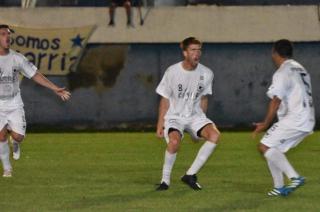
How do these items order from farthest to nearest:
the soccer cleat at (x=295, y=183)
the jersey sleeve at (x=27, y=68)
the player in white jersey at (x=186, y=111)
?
the jersey sleeve at (x=27, y=68)
the player in white jersey at (x=186, y=111)
the soccer cleat at (x=295, y=183)

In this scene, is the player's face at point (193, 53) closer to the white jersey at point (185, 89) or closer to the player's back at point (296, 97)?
the white jersey at point (185, 89)

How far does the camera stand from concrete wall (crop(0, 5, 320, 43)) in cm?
2858

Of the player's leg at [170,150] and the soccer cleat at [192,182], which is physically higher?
the player's leg at [170,150]

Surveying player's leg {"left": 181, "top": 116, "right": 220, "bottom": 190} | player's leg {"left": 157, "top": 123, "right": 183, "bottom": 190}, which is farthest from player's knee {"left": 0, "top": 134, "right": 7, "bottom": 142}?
player's leg {"left": 181, "top": 116, "right": 220, "bottom": 190}

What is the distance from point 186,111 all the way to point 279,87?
5.41ft

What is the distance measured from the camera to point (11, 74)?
599 inches

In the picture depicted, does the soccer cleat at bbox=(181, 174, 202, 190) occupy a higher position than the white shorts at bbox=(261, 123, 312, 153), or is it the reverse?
the white shorts at bbox=(261, 123, 312, 153)

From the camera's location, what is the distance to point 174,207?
11711mm

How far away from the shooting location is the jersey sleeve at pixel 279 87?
1247 cm

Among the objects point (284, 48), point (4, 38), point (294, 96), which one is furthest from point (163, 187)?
point (4, 38)

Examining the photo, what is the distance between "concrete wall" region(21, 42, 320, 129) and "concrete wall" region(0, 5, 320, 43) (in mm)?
290

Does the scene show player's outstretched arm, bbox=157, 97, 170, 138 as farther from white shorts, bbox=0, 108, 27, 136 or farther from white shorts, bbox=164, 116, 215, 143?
white shorts, bbox=0, 108, 27, 136

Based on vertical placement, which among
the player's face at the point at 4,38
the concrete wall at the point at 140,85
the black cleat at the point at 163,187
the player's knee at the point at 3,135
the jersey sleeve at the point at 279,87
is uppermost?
the player's face at the point at 4,38

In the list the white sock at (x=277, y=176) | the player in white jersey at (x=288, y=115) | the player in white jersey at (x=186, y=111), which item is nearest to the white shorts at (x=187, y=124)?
the player in white jersey at (x=186, y=111)
